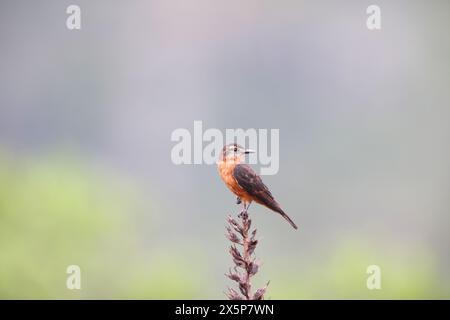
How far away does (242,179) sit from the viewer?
921 cm

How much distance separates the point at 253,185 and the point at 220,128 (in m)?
13.5

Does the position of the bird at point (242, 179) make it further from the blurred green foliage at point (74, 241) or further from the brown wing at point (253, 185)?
the blurred green foliage at point (74, 241)

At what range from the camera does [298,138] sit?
26.3m

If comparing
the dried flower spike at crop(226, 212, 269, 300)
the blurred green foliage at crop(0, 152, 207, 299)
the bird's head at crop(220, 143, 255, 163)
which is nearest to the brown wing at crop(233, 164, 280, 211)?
the bird's head at crop(220, 143, 255, 163)

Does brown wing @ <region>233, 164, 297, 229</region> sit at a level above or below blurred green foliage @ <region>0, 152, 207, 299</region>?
above

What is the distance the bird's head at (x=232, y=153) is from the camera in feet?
30.5

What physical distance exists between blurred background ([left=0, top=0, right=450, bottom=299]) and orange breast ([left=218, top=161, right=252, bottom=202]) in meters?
4.42

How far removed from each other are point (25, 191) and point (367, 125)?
1496cm

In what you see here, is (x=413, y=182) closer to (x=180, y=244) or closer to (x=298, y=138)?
(x=298, y=138)

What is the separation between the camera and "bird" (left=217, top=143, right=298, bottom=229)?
9117mm

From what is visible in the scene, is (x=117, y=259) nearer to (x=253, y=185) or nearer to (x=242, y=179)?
(x=242, y=179)

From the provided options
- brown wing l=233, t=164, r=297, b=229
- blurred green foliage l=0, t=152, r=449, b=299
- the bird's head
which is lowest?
blurred green foliage l=0, t=152, r=449, b=299

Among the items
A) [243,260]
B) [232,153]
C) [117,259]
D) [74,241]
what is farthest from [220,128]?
[243,260]

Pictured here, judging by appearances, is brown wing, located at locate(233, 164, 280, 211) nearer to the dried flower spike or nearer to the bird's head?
the bird's head
